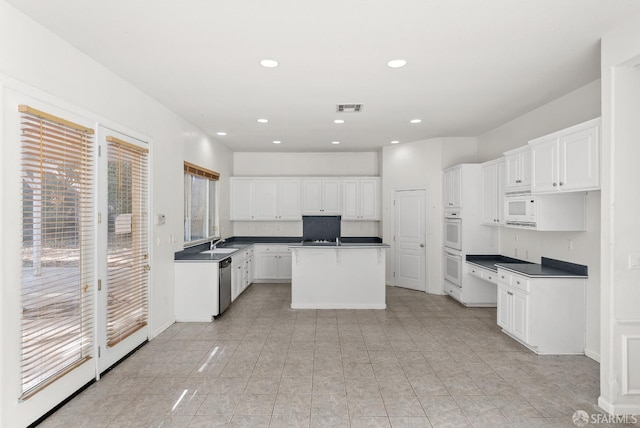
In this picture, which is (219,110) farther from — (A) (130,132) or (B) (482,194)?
(B) (482,194)

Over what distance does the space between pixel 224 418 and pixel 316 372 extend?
101 cm

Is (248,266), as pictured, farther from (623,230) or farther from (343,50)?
(623,230)

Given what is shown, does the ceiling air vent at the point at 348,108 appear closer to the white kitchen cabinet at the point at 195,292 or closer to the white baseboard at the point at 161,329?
the white kitchen cabinet at the point at 195,292

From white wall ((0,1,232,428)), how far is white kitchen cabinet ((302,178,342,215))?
347cm

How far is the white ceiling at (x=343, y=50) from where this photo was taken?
7.81 ft

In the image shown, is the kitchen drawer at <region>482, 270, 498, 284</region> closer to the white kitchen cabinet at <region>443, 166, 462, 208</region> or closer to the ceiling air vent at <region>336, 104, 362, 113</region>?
the white kitchen cabinet at <region>443, 166, 462, 208</region>

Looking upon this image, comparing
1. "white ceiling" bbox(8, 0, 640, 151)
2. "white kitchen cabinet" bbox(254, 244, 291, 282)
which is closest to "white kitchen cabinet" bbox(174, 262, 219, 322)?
"white ceiling" bbox(8, 0, 640, 151)

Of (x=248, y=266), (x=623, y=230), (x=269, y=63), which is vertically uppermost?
(x=269, y=63)

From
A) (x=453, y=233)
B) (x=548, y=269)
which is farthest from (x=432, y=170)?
(x=548, y=269)

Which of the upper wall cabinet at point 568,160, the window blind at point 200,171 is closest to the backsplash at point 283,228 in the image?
the window blind at point 200,171

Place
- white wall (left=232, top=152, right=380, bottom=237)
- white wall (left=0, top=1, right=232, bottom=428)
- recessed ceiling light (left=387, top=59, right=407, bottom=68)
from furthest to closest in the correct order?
white wall (left=232, top=152, right=380, bottom=237)
recessed ceiling light (left=387, top=59, right=407, bottom=68)
white wall (left=0, top=1, right=232, bottom=428)

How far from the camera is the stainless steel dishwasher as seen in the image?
5074 mm

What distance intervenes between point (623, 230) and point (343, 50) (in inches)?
100

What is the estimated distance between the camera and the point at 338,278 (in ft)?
18.4
